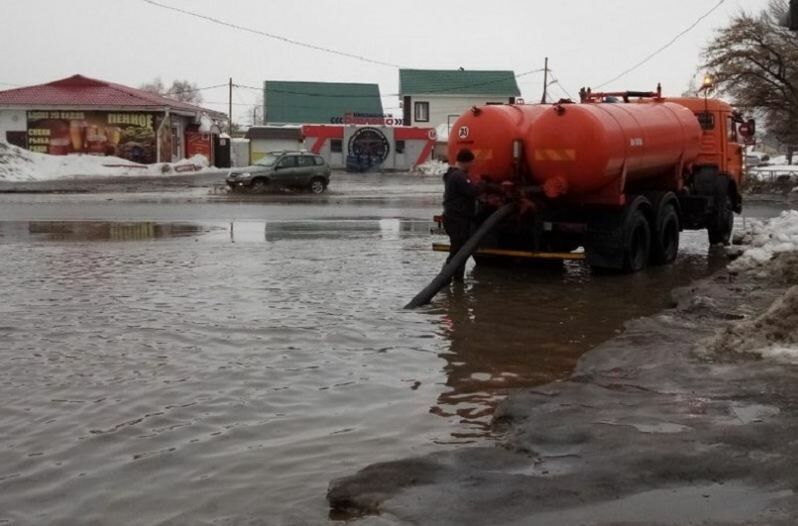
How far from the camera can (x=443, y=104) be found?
70938 millimetres

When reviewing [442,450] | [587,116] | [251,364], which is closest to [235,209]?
[587,116]

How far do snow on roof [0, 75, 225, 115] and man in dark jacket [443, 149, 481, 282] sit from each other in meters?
40.9

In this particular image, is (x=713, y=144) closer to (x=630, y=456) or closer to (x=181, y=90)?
(x=630, y=456)

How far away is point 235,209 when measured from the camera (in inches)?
1070

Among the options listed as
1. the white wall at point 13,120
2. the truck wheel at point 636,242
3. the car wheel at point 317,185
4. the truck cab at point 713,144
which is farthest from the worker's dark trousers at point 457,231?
the white wall at point 13,120

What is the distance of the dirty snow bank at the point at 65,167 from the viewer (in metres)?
44.8

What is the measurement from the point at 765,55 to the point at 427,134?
84.0 feet

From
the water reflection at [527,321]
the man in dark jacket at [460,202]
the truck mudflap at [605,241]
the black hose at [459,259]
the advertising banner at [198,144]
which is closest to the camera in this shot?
the water reflection at [527,321]

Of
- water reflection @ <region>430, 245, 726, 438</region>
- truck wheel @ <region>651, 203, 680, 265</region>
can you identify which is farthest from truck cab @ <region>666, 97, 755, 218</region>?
water reflection @ <region>430, 245, 726, 438</region>

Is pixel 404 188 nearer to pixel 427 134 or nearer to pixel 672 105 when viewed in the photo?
pixel 427 134

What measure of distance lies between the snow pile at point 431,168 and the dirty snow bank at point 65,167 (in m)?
14.4

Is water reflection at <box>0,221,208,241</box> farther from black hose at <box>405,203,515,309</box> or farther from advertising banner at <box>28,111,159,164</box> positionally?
advertising banner at <box>28,111,159,164</box>

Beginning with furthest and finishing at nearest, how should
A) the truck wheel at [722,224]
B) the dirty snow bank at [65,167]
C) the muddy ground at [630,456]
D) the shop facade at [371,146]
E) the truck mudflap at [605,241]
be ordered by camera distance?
1. the shop facade at [371,146]
2. the dirty snow bank at [65,167]
3. the truck wheel at [722,224]
4. the truck mudflap at [605,241]
5. the muddy ground at [630,456]

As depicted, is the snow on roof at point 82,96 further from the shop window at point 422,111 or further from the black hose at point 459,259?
the black hose at point 459,259
